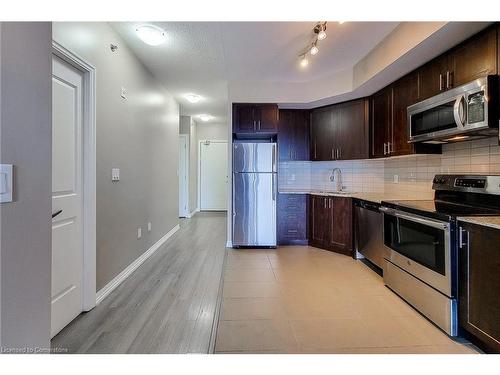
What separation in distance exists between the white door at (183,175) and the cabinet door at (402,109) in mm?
4966

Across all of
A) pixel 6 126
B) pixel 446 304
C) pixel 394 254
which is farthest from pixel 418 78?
pixel 6 126

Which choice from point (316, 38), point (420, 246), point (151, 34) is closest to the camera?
point (420, 246)

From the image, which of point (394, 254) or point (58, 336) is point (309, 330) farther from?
point (58, 336)

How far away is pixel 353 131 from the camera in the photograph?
3.91 m

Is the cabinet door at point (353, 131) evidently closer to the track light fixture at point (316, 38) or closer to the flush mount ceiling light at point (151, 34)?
the track light fixture at point (316, 38)

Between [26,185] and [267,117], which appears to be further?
[267,117]

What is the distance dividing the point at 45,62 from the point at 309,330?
2115mm

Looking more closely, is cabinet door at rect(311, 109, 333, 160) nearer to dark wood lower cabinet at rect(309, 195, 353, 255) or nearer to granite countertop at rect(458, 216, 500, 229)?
dark wood lower cabinet at rect(309, 195, 353, 255)

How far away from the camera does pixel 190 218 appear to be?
279 inches

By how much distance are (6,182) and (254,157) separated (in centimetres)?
336

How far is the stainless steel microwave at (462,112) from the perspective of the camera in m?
1.90

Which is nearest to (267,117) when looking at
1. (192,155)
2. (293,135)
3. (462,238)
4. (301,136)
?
(293,135)

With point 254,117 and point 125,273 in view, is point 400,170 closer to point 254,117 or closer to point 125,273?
point 254,117

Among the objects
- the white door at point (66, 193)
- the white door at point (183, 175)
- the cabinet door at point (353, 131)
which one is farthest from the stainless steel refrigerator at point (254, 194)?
the white door at point (183, 175)
